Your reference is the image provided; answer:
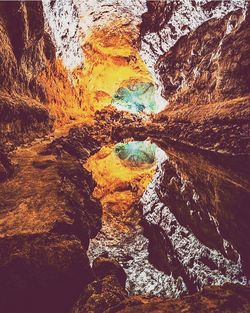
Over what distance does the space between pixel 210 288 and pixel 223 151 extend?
16.2 ft

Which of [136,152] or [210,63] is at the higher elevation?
[210,63]

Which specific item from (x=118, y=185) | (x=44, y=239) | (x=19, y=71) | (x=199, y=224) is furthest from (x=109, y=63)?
(x=44, y=239)

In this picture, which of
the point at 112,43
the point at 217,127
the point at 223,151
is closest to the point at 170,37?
the point at 112,43

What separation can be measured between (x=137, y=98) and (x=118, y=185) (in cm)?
1907

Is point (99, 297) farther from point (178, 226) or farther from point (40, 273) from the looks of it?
point (178, 226)

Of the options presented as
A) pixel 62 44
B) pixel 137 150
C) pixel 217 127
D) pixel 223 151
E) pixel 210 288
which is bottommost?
pixel 210 288

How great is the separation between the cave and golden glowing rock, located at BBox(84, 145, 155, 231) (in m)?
0.04

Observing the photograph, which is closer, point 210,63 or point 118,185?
point 118,185

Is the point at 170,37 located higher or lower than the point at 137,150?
higher

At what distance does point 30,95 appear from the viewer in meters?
8.35

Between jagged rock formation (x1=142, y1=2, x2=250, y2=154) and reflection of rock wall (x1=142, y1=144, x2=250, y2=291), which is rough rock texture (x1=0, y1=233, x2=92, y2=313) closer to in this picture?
reflection of rock wall (x1=142, y1=144, x2=250, y2=291)

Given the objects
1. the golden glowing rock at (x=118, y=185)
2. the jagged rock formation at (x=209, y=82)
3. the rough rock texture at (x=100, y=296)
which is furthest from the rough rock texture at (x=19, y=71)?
the jagged rock formation at (x=209, y=82)

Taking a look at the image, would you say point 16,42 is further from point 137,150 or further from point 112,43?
point 112,43

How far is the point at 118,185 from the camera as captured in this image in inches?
221
